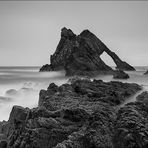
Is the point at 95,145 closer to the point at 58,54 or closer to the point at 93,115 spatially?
the point at 93,115

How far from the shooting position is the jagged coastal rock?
60.7m

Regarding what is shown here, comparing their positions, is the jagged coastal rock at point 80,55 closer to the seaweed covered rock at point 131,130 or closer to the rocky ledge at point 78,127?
the rocky ledge at point 78,127

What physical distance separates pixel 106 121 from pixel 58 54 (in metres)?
58.1

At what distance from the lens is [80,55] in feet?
207

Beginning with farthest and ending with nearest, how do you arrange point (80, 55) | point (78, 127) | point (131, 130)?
point (80, 55), point (78, 127), point (131, 130)

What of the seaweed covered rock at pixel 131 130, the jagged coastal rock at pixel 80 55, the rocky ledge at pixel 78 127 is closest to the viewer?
the seaweed covered rock at pixel 131 130

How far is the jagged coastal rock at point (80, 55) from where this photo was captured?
199 ft

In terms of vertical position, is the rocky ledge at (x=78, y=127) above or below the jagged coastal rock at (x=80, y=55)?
below

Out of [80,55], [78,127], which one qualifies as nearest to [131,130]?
[78,127]

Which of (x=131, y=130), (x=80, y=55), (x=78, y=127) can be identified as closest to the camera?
(x=131, y=130)

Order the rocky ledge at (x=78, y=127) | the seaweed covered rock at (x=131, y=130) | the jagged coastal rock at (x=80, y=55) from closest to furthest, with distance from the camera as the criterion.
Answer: the seaweed covered rock at (x=131, y=130)
the rocky ledge at (x=78, y=127)
the jagged coastal rock at (x=80, y=55)

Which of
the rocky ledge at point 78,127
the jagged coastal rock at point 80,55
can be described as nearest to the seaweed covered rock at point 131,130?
the rocky ledge at point 78,127

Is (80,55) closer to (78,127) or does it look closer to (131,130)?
(78,127)

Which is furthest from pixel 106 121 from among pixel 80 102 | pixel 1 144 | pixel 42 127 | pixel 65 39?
pixel 65 39
